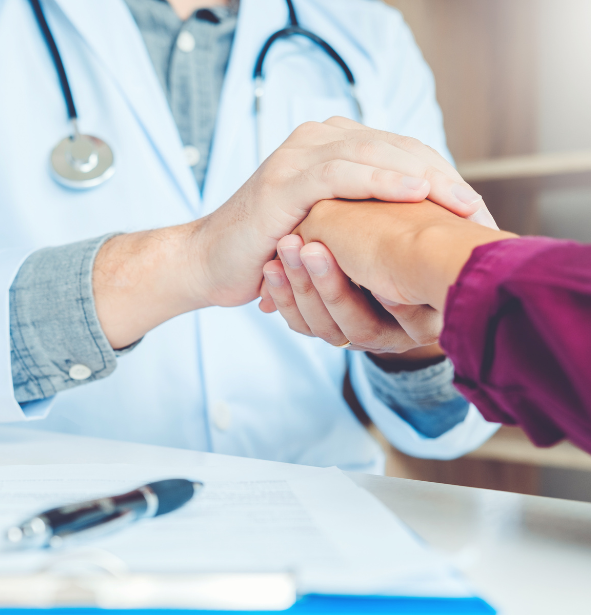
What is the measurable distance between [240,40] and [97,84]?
21 centimetres

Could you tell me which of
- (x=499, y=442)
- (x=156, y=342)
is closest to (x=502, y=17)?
(x=499, y=442)

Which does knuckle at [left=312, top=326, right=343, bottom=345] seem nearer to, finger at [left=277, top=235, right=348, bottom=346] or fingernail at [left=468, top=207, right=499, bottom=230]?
finger at [left=277, top=235, right=348, bottom=346]

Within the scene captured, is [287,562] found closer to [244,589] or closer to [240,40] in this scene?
[244,589]

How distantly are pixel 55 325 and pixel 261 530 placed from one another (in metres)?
0.36

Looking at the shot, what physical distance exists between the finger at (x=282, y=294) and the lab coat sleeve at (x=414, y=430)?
0.74 ft

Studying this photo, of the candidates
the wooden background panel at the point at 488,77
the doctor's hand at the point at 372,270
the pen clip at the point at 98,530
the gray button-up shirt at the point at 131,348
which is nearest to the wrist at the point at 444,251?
the doctor's hand at the point at 372,270

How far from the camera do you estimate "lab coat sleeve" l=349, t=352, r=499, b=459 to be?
73cm

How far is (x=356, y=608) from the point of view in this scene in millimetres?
236

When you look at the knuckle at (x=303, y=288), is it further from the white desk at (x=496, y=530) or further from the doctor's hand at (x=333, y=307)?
the white desk at (x=496, y=530)

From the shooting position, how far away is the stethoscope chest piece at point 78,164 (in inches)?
26.9

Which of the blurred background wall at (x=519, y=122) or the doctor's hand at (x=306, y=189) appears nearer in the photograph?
the doctor's hand at (x=306, y=189)

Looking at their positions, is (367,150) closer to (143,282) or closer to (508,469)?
(143,282)

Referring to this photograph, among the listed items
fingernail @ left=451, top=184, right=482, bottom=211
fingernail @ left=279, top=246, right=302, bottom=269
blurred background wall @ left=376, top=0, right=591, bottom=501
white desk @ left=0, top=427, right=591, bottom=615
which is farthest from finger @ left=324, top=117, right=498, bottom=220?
blurred background wall @ left=376, top=0, right=591, bottom=501

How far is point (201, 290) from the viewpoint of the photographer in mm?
573
